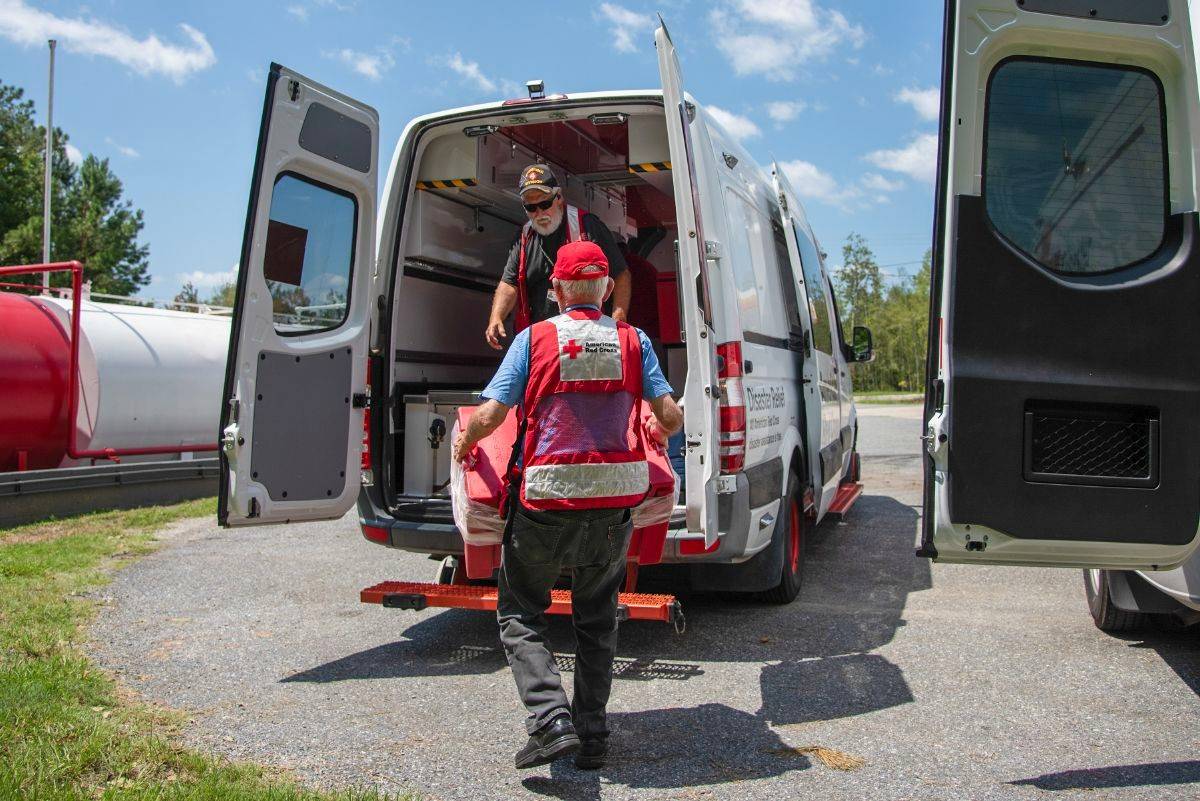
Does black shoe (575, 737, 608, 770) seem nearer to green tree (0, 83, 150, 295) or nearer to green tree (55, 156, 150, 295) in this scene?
green tree (0, 83, 150, 295)

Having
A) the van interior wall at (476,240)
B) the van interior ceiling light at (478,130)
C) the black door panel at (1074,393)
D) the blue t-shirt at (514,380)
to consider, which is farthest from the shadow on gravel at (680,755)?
the van interior ceiling light at (478,130)

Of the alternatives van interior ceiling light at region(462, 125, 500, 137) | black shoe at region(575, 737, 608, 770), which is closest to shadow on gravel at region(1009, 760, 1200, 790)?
black shoe at region(575, 737, 608, 770)

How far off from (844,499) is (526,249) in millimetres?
4236

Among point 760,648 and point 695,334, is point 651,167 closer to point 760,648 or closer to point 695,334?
point 695,334

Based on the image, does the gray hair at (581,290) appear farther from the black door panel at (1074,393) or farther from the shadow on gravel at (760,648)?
the shadow on gravel at (760,648)

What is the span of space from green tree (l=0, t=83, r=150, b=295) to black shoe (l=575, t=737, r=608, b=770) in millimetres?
33404

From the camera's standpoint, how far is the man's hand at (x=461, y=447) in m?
3.76

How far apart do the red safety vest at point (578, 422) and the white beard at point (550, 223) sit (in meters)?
1.77

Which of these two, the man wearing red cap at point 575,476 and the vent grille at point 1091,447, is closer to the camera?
the vent grille at point 1091,447

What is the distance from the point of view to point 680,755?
3.77m

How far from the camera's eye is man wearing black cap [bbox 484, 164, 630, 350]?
5.40 meters

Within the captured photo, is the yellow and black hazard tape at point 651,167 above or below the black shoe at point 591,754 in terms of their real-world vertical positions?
above

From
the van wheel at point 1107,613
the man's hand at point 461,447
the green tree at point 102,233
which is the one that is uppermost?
the green tree at point 102,233

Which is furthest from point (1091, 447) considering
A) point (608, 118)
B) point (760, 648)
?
point (608, 118)
